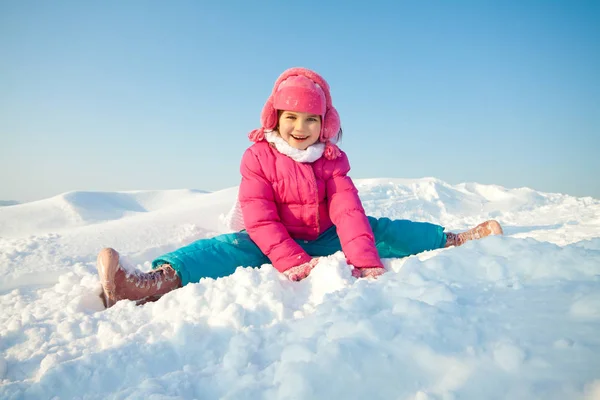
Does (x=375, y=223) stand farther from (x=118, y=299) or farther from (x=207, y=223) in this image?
(x=207, y=223)

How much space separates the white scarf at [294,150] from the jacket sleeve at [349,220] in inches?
6.2

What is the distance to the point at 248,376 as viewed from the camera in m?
0.71

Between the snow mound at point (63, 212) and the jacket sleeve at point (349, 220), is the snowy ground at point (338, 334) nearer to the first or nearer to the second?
the jacket sleeve at point (349, 220)

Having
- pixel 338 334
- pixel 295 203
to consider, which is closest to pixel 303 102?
pixel 295 203

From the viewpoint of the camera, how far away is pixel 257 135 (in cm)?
210

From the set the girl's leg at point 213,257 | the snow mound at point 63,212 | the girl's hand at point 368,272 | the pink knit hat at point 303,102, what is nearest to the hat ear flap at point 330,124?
the pink knit hat at point 303,102

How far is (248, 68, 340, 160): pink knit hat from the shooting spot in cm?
194

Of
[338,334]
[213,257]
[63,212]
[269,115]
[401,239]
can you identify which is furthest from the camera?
[63,212]

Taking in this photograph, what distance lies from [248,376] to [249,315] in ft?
1.57

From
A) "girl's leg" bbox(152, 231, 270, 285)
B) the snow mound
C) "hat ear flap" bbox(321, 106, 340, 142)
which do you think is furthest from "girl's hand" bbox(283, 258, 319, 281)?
the snow mound

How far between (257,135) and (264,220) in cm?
55

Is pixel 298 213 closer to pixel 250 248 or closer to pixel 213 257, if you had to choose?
pixel 250 248

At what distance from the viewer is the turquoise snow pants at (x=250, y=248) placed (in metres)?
1.71

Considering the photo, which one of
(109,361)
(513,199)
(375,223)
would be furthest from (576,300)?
(513,199)
